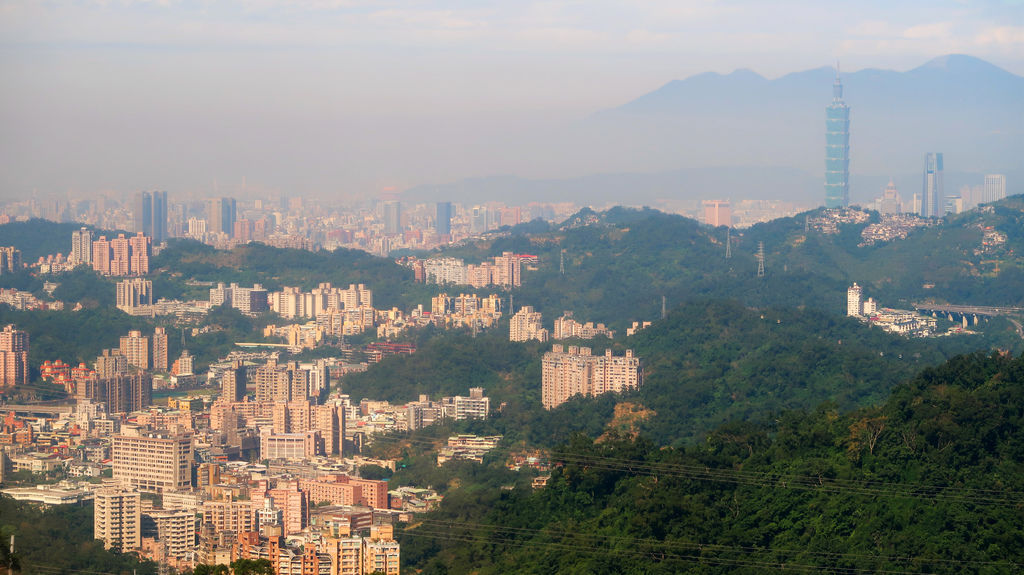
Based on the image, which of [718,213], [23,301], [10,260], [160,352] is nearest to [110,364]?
[160,352]

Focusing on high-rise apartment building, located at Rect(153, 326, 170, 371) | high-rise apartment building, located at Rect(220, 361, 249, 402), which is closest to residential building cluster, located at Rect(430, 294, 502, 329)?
high-rise apartment building, located at Rect(153, 326, 170, 371)

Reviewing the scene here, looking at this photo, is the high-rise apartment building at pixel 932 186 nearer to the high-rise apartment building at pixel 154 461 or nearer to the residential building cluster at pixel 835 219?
the residential building cluster at pixel 835 219

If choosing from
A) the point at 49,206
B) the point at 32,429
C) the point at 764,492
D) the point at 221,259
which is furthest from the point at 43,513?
the point at 221,259

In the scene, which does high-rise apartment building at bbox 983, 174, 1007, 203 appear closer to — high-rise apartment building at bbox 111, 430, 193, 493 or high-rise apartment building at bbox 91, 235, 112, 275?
high-rise apartment building at bbox 91, 235, 112, 275

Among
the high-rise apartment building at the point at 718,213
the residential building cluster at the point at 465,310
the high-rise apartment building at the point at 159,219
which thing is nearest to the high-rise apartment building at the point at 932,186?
the high-rise apartment building at the point at 718,213

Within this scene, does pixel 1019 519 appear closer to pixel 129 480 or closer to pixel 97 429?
pixel 129 480

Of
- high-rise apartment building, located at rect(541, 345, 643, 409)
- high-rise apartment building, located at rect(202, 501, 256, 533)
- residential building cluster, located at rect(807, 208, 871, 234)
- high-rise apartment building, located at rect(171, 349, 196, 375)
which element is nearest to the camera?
high-rise apartment building, located at rect(202, 501, 256, 533)
